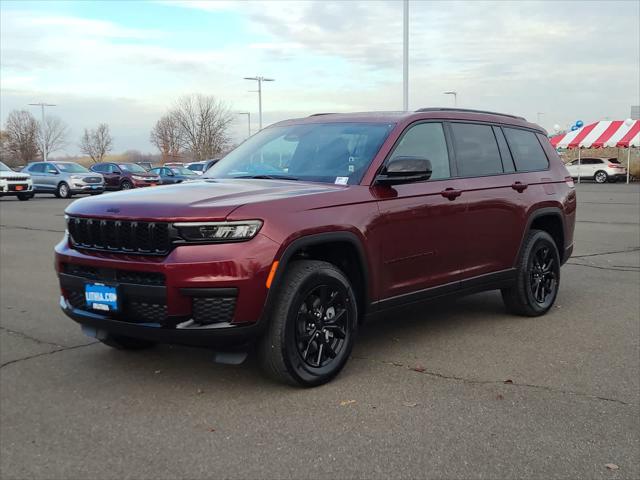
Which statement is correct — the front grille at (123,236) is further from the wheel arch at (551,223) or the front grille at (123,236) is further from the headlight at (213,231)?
the wheel arch at (551,223)

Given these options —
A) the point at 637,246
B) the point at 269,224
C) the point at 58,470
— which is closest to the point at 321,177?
the point at 269,224

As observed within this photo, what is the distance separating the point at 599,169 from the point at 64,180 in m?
31.3

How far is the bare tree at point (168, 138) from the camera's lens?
251 ft

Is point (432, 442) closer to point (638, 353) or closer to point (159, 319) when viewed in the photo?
point (159, 319)

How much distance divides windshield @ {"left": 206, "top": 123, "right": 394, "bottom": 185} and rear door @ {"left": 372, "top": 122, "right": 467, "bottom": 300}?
0.21m

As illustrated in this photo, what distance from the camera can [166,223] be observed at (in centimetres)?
392

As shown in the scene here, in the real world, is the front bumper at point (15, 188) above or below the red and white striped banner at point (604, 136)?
below

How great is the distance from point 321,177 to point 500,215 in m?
1.87

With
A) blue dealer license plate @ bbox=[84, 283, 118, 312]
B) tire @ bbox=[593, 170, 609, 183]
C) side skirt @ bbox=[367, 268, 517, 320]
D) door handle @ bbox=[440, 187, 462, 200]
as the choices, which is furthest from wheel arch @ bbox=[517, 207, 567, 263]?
tire @ bbox=[593, 170, 609, 183]

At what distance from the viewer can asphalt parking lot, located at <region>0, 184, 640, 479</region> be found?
331 cm

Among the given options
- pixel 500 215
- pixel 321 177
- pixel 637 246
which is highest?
pixel 321 177

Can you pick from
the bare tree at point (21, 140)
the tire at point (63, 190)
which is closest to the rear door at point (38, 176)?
the tire at point (63, 190)

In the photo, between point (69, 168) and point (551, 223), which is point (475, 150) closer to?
point (551, 223)

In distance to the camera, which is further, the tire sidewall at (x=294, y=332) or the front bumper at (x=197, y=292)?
the tire sidewall at (x=294, y=332)
